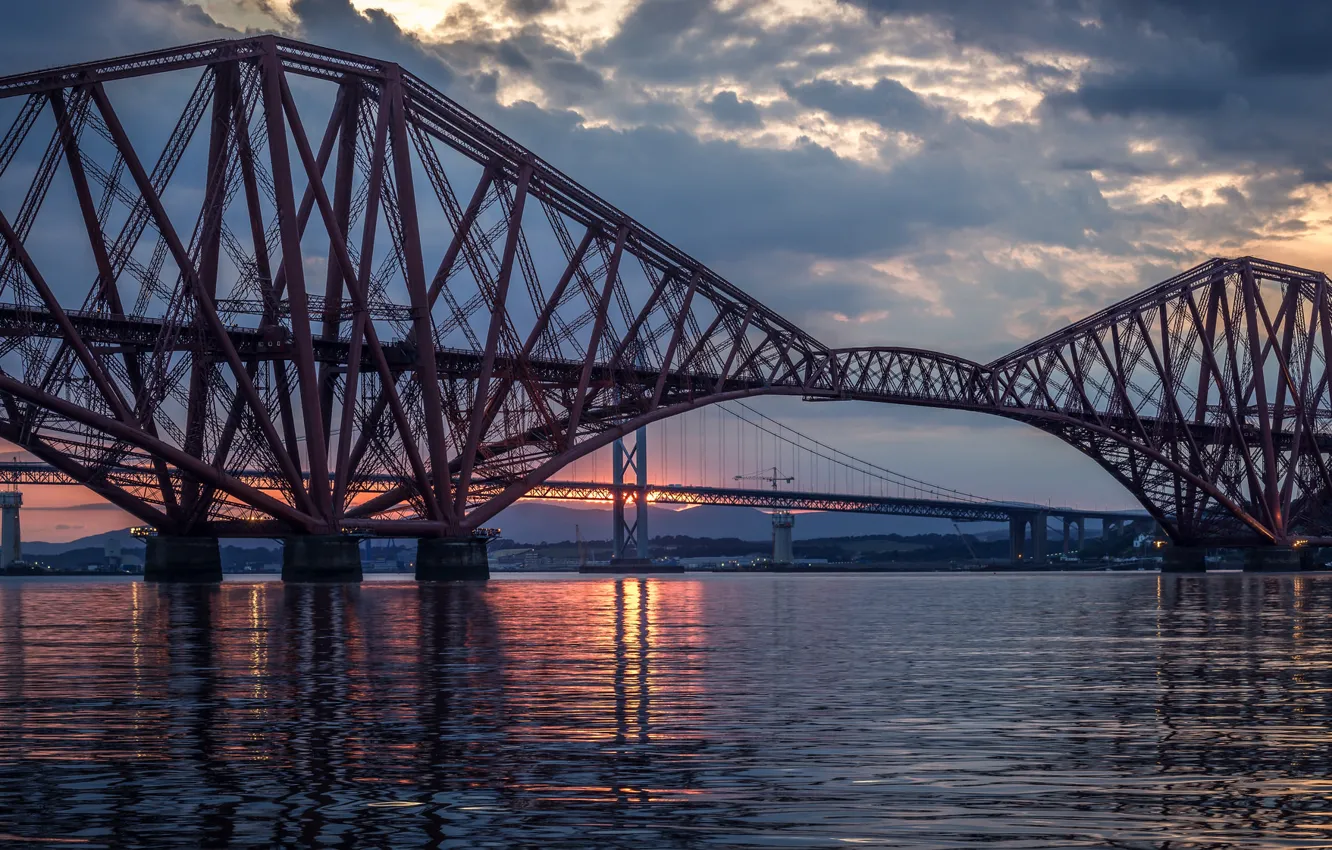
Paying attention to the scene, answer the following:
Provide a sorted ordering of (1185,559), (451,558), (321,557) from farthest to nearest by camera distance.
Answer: (1185,559)
(451,558)
(321,557)

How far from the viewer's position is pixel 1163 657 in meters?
31.7

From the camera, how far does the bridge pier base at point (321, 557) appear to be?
76812mm

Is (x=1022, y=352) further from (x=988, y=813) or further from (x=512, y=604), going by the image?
(x=988, y=813)

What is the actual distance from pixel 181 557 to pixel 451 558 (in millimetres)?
14274

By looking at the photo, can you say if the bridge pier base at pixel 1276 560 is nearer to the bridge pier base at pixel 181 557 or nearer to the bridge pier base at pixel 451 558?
the bridge pier base at pixel 451 558

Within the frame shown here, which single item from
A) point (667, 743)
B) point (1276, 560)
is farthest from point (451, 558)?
point (1276, 560)

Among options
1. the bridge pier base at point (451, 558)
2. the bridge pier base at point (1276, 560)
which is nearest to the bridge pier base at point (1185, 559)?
the bridge pier base at point (1276, 560)

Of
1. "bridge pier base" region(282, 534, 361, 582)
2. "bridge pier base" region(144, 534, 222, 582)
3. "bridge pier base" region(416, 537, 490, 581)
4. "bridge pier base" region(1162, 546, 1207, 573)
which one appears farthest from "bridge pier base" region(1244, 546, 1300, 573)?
"bridge pier base" region(144, 534, 222, 582)

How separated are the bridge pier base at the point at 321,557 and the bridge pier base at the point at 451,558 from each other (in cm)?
802

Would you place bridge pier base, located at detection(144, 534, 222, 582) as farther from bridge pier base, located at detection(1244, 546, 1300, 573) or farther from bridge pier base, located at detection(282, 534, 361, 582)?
bridge pier base, located at detection(1244, 546, 1300, 573)

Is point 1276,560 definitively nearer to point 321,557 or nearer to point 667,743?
point 321,557

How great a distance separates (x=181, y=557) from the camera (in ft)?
284

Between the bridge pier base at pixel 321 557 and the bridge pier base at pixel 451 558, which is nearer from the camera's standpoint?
the bridge pier base at pixel 321 557

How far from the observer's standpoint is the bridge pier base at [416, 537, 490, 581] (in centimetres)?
8588
